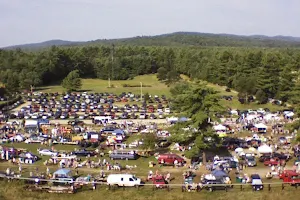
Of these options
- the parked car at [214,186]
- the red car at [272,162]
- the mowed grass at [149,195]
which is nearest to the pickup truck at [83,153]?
the mowed grass at [149,195]

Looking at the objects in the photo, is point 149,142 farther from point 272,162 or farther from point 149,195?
point 149,195

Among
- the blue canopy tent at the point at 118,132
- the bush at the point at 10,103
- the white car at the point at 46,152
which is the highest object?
the bush at the point at 10,103

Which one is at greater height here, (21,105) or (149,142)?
(149,142)

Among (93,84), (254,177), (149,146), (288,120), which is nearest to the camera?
(254,177)

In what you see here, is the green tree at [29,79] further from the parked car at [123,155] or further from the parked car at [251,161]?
the parked car at [251,161]

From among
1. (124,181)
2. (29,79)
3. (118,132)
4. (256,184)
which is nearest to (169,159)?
(124,181)

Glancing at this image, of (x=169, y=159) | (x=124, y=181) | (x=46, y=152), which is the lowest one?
(x=46, y=152)

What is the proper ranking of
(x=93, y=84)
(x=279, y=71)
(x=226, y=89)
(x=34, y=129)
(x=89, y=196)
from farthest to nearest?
(x=93, y=84)
(x=226, y=89)
(x=279, y=71)
(x=34, y=129)
(x=89, y=196)

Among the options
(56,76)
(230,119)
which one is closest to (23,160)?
(230,119)

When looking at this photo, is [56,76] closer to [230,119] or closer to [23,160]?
[230,119]
